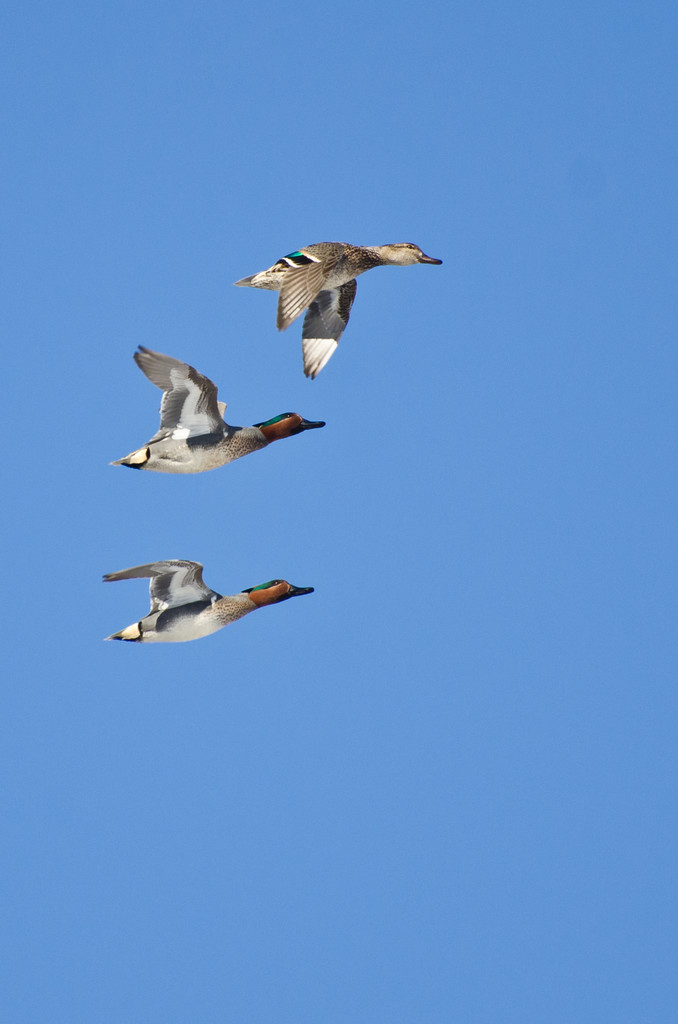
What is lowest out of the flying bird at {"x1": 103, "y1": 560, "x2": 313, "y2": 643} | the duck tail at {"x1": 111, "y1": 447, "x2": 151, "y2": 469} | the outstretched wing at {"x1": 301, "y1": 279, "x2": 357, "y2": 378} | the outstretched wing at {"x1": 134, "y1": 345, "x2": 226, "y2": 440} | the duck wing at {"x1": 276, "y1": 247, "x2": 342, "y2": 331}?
the flying bird at {"x1": 103, "y1": 560, "x2": 313, "y2": 643}

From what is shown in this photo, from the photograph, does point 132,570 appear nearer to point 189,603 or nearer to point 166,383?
point 189,603

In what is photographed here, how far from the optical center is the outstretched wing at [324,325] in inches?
580

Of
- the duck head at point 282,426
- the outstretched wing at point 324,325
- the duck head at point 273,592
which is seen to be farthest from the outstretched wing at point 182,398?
the outstretched wing at point 324,325

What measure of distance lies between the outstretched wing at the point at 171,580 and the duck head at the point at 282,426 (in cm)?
158

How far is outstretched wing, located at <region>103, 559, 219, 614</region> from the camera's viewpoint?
41.3 feet

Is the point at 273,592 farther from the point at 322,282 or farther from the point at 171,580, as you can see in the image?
the point at 322,282

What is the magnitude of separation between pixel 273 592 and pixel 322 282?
298 cm

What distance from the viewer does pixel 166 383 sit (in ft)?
41.0

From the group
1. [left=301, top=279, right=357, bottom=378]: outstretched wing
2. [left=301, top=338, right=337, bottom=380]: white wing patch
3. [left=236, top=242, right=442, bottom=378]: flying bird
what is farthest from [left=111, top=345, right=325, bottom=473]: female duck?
[left=301, top=279, right=357, bottom=378]: outstretched wing

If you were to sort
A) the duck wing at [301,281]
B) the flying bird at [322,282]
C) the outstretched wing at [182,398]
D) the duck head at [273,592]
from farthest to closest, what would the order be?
1. the duck head at [273,592]
2. the flying bird at [322,282]
3. the duck wing at [301,281]
4. the outstretched wing at [182,398]

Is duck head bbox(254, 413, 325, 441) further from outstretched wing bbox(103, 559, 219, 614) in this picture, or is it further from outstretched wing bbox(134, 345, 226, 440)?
outstretched wing bbox(103, 559, 219, 614)

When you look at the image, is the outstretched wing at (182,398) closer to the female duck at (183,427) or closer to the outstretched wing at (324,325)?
the female duck at (183,427)

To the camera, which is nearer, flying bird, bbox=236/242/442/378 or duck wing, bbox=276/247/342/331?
duck wing, bbox=276/247/342/331

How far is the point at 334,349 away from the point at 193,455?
9.10 feet
